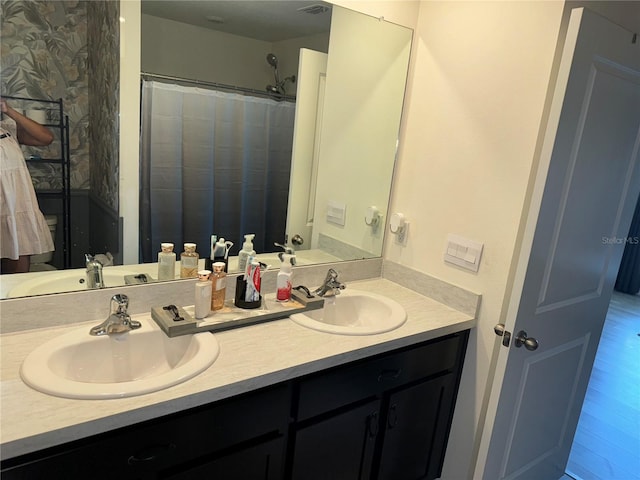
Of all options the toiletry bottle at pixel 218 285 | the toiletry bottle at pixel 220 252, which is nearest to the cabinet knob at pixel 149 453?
the toiletry bottle at pixel 218 285

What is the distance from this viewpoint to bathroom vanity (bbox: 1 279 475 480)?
37.3 inches

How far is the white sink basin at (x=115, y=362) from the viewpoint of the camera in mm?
1021

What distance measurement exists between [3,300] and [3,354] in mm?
177

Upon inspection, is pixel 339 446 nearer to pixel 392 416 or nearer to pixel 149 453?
pixel 392 416

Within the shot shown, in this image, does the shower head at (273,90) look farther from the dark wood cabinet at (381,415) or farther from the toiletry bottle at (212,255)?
the dark wood cabinet at (381,415)

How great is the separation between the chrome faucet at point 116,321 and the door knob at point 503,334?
1.23 meters

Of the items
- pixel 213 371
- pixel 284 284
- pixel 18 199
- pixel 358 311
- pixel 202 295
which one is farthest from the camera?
pixel 358 311

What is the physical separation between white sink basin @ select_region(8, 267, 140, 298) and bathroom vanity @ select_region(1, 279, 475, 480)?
0.12 m

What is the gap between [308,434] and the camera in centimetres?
136

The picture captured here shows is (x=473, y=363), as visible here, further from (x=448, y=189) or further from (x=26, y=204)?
(x=26, y=204)

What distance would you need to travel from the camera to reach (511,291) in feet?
5.21

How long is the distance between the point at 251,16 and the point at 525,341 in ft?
5.00


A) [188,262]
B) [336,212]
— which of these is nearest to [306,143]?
[336,212]

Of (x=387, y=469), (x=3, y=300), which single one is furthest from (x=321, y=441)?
(x=3, y=300)
